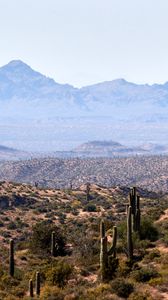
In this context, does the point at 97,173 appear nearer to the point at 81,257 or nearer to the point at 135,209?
the point at 135,209

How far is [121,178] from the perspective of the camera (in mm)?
158250

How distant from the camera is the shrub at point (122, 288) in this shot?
2334 cm

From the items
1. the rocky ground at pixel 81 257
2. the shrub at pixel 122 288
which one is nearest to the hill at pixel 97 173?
the rocky ground at pixel 81 257

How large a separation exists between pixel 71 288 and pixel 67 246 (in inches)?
477

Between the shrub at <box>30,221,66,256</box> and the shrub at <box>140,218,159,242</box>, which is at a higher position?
the shrub at <box>140,218,159,242</box>

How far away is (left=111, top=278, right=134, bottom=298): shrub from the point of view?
76.6 ft

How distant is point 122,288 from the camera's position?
2339cm

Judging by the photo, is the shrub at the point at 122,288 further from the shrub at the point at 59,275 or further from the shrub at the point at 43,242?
the shrub at the point at 43,242

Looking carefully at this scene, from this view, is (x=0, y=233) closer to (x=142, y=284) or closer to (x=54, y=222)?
(x=54, y=222)

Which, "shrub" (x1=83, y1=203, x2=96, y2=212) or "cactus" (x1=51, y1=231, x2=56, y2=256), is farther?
"shrub" (x1=83, y1=203, x2=96, y2=212)

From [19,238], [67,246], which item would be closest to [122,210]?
[19,238]

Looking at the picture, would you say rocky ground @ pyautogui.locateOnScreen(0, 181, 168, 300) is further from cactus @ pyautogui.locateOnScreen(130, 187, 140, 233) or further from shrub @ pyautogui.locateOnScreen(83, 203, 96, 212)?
cactus @ pyautogui.locateOnScreen(130, 187, 140, 233)

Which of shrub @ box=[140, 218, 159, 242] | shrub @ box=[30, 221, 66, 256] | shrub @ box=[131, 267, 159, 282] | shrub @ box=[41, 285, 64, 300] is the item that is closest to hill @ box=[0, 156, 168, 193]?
shrub @ box=[30, 221, 66, 256]

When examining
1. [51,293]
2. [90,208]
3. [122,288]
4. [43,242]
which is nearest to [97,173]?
[90,208]
